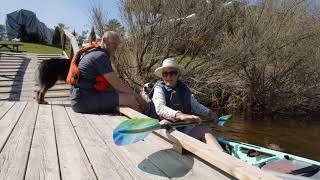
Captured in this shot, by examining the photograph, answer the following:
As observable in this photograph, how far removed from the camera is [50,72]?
25.7 ft

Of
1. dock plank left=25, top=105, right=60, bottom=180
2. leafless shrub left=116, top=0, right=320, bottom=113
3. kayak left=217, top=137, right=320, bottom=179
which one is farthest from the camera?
leafless shrub left=116, top=0, right=320, bottom=113

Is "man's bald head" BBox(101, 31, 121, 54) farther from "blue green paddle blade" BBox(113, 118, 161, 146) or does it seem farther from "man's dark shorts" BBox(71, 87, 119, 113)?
"blue green paddle blade" BBox(113, 118, 161, 146)

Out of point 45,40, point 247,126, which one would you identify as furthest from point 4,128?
point 45,40

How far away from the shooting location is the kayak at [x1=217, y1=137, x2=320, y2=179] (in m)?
5.18

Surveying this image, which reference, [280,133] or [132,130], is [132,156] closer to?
[132,130]

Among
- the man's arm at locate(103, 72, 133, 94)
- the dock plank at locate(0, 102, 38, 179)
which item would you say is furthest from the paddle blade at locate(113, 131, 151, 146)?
the man's arm at locate(103, 72, 133, 94)

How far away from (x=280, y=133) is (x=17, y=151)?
9.64 metres

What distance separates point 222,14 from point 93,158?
36.5ft

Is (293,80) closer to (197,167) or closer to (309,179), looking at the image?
(309,179)

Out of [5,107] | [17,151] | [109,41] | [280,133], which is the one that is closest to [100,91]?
[109,41]

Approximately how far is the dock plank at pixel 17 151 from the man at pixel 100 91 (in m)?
0.90

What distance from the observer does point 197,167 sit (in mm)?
3590

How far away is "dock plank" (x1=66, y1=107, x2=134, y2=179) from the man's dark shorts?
903 mm

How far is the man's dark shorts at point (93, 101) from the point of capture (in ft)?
20.5
